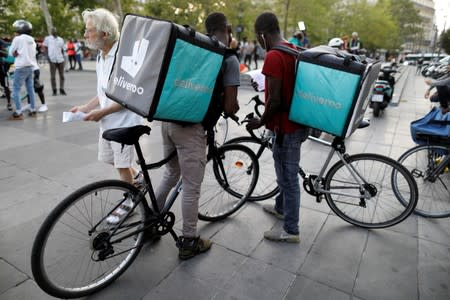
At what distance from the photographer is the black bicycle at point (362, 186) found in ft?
10.2

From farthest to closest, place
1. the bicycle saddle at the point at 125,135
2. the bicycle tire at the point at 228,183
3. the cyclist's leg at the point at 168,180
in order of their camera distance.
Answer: the bicycle tire at the point at 228,183 → the cyclist's leg at the point at 168,180 → the bicycle saddle at the point at 125,135

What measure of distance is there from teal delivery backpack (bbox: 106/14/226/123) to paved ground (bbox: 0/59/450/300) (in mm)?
1277

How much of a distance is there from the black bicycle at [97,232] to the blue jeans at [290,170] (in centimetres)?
61

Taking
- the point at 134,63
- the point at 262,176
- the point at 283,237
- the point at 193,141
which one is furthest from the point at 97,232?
the point at 262,176

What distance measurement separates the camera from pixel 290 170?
2.84 metres

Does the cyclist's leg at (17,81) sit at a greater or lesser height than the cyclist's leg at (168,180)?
greater

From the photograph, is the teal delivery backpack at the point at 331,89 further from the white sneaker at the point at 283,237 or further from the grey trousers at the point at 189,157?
the white sneaker at the point at 283,237

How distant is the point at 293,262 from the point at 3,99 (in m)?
9.95

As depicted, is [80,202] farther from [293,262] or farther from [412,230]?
[412,230]

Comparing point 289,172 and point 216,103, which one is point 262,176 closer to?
point 289,172

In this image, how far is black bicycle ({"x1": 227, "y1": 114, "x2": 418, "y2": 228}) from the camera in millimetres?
3096

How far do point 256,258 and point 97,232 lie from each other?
1.34m

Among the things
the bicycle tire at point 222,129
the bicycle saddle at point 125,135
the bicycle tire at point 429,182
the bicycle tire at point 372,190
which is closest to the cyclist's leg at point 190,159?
the bicycle saddle at point 125,135

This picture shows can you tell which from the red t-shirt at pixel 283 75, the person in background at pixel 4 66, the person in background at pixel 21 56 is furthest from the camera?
the person in background at pixel 4 66
